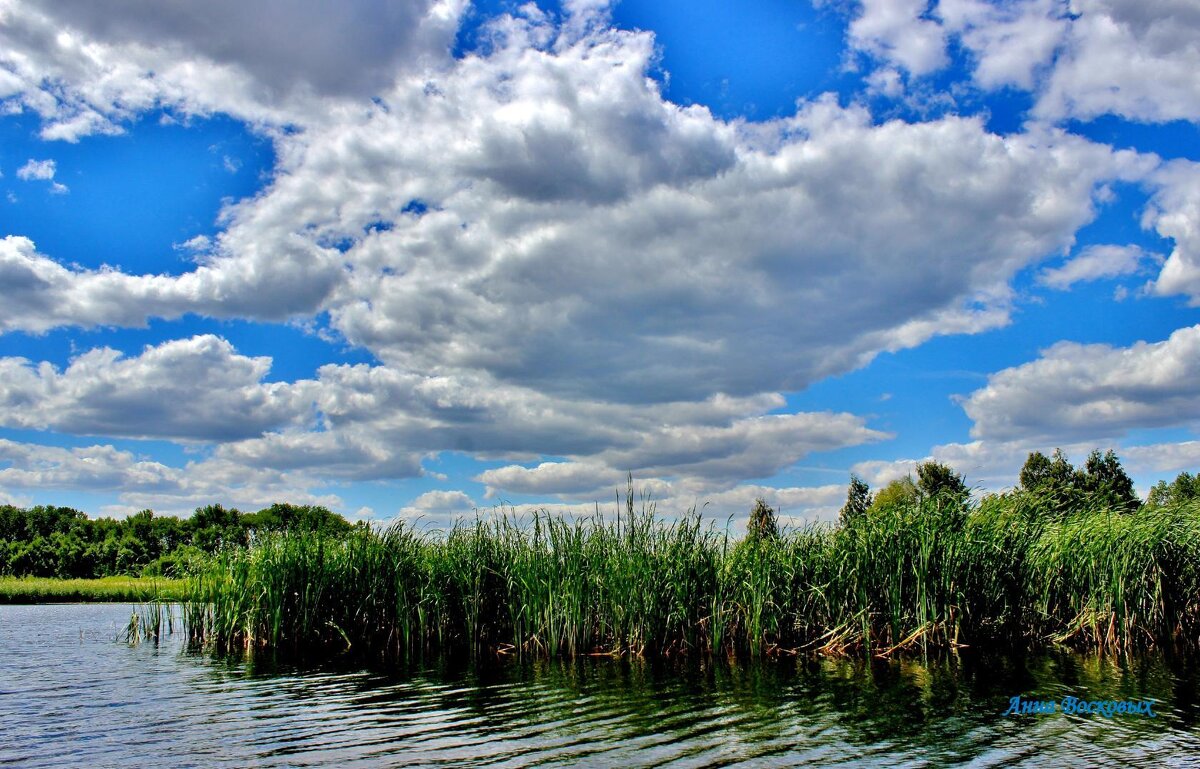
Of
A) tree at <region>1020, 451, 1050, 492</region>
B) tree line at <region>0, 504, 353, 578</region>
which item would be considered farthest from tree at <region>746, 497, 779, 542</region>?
tree at <region>1020, 451, 1050, 492</region>

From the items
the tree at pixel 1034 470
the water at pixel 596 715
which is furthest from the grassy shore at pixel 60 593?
the tree at pixel 1034 470

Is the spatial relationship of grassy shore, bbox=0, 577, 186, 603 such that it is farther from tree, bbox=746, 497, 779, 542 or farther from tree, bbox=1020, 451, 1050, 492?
tree, bbox=1020, 451, 1050, 492

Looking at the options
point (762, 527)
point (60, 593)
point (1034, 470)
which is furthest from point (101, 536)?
point (1034, 470)

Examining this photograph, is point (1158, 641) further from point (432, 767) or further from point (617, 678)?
point (432, 767)

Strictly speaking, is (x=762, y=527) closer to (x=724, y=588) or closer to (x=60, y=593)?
(x=724, y=588)

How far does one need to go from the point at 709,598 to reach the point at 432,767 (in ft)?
28.7

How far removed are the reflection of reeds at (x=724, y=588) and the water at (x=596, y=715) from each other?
1099 mm

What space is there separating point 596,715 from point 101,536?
205ft

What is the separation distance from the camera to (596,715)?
1048 centimetres

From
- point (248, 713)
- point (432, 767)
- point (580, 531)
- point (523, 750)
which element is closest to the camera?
point (432, 767)

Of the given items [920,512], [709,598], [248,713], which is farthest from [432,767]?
[920,512]

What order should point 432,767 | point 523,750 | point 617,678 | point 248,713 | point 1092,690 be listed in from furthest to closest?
point 617,678
point 1092,690
point 248,713
point 523,750
point 432,767

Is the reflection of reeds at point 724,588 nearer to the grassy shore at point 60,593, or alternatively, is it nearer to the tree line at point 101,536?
→ the grassy shore at point 60,593

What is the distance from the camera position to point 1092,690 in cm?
1216
